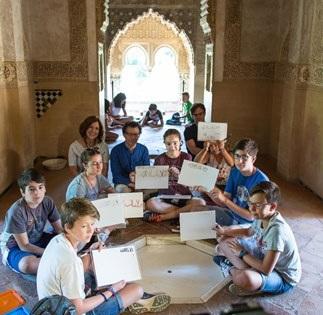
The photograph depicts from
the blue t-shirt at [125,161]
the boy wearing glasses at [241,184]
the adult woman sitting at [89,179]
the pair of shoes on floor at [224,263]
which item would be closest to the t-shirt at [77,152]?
the blue t-shirt at [125,161]

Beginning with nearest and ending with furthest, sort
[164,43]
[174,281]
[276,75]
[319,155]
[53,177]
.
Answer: [174,281], [319,155], [53,177], [276,75], [164,43]

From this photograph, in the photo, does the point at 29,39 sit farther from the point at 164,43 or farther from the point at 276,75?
the point at 164,43

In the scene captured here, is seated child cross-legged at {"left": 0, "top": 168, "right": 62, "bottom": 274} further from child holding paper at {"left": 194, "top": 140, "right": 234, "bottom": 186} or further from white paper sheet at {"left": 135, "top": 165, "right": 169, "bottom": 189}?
child holding paper at {"left": 194, "top": 140, "right": 234, "bottom": 186}

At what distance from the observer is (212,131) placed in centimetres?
422

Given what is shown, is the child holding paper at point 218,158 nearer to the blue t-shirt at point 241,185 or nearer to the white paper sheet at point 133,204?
the blue t-shirt at point 241,185

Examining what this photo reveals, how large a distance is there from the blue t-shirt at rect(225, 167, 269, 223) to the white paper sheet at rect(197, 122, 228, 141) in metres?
0.75

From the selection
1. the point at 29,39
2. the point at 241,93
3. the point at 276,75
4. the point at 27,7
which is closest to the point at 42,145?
the point at 29,39

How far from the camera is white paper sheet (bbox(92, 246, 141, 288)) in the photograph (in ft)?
8.16

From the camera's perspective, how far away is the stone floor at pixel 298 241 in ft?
9.14

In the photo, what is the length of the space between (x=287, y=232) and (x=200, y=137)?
1.73 metres

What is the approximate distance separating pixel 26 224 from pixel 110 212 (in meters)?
0.64

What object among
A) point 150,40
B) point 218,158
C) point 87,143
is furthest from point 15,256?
point 150,40

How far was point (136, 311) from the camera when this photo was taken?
8.75 ft

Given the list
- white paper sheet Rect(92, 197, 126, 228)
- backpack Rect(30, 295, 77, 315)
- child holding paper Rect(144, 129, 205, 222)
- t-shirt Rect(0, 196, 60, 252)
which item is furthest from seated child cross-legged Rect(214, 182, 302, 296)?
backpack Rect(30, 295, 77, 315)
